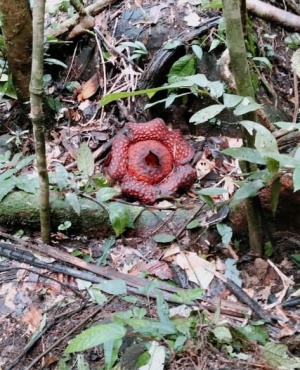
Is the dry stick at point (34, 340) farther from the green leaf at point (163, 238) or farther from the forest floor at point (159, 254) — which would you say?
the green leaf at point (163, 238)

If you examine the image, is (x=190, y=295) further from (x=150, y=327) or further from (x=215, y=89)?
(x=215, y=89)

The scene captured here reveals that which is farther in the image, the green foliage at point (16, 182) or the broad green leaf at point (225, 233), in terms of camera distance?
the green foliage at point (16, 182)

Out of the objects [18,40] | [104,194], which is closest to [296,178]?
[104,194]

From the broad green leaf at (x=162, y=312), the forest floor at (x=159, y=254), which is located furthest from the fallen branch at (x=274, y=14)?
the broad green leaf at (x=162, y=312)

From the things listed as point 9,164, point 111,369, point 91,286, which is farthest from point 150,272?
point 9,164

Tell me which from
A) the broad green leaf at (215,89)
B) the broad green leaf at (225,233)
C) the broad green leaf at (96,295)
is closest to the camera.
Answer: the broad green leaf at (215,89)

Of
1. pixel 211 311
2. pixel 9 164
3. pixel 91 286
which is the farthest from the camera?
pixel 9 164

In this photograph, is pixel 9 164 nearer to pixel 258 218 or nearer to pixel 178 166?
pixel 178 166
